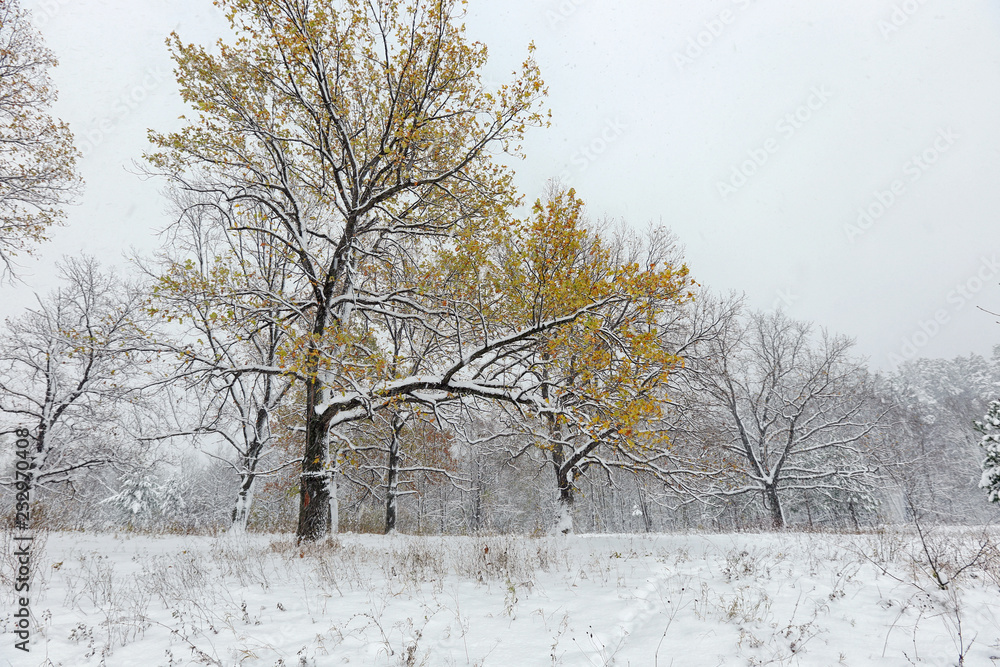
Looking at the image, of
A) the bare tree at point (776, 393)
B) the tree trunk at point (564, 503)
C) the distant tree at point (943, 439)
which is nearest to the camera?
the tree trunk at point (564, 503)

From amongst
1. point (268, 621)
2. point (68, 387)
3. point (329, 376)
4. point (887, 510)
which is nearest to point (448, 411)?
point (329, 376)

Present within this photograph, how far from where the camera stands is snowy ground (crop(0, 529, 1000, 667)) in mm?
3455

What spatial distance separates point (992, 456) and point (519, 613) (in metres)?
27.0

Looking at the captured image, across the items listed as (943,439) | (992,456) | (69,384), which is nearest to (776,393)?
(992,456)

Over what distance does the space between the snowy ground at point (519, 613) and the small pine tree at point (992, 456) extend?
19.1m

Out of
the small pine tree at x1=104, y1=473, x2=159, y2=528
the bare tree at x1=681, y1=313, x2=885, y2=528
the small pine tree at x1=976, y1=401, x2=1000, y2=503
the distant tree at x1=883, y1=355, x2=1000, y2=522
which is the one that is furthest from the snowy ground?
the small pine tree at x1=104, y1=473, x2=159, y2=528

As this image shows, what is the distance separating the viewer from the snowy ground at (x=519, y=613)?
11.3ft

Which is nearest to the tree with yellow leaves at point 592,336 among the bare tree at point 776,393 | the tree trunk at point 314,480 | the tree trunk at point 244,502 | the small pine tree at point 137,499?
the tree trunk at point 314,480

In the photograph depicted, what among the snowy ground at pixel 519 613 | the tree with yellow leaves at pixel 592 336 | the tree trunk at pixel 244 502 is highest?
the tree with yellow leaves at pixel 592 336

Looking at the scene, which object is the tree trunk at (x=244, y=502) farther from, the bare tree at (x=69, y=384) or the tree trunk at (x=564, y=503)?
the tree trunk at (x=564, y=503)

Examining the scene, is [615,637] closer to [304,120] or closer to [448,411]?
[448,411]

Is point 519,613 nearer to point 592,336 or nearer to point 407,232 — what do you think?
point 592,336

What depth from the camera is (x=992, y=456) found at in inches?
756

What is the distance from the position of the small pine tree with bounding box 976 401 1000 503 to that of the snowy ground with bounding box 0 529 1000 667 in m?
19.1
